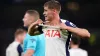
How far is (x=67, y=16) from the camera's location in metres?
15.2

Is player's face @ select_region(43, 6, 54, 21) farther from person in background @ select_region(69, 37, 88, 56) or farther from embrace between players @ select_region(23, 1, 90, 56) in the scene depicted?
person in background @ select_region(69, 37, 88, 56)

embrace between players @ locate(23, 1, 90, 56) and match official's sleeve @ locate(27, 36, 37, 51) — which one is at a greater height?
embrace between players @ locate(23, 1, 90, 56)

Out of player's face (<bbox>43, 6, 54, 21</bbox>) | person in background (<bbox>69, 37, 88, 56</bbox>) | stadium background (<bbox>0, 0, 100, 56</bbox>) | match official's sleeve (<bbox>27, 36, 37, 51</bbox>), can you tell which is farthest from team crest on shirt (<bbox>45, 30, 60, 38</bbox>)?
stadium background (<bbox>0, 0, 100, 56</bbox>)

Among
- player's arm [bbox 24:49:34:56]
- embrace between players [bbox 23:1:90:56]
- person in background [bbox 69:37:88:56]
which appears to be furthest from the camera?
person in background [bbox 69:37:88:56]

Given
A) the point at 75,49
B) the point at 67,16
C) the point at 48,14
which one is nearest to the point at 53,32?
the point at 48,14

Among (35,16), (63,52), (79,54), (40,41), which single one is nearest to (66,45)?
(63,52)

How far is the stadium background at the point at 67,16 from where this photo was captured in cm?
1512

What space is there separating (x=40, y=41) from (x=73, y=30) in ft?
3.62

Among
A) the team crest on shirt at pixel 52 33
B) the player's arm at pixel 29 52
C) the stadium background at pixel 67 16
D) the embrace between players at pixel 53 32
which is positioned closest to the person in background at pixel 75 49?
the player's arm at pixel 29 52

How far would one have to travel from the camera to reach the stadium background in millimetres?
15117

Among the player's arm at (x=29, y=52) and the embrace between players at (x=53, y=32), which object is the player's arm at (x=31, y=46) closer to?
the player's arm at (x=29, y=52)

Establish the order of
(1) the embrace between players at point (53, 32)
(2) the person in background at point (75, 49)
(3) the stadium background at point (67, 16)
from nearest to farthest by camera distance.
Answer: (1) the embrace between players at point (53, 32) < (2) the person in background at point (75, 49) < (3) the stadium background at point (67, 16)

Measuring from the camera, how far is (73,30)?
7625mm

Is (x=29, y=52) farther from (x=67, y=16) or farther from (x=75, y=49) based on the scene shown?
(x=67, y=16)
